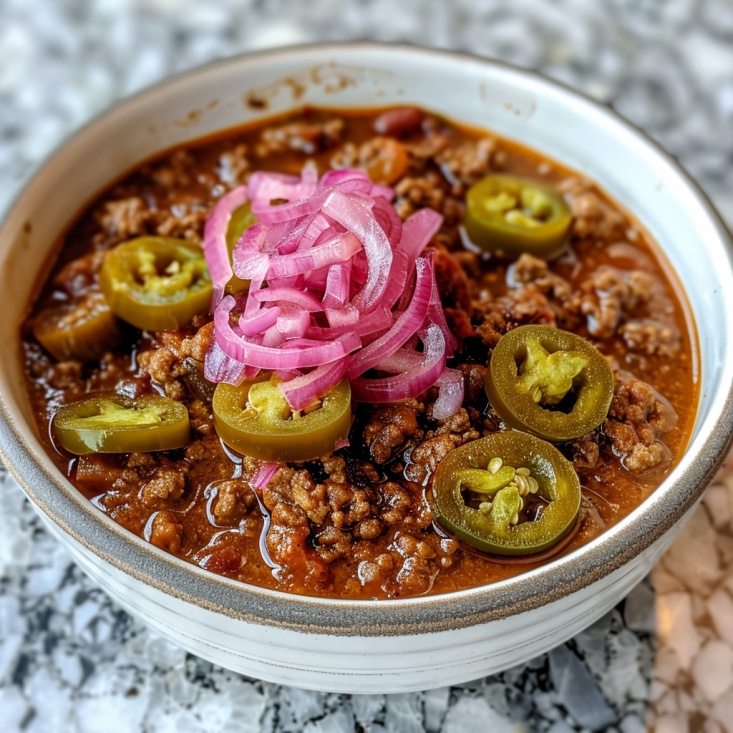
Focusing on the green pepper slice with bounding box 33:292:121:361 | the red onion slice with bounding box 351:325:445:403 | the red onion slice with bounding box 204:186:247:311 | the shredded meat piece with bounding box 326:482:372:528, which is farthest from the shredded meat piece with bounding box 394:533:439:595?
the green pepper slice with bounding box 33:292:121:361

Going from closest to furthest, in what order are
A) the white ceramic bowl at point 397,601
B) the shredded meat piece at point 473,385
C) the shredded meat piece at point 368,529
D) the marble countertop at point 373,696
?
the white ceramic bowl at point 397,601 < the shredded meat piece at point 368,529 < the shredded meat piece at point 473,385 < the marble countertop at point 373,696

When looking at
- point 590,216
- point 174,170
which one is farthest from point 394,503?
point 174,170

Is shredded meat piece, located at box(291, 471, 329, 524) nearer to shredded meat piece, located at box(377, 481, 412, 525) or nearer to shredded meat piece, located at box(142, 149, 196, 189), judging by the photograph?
shredded meat piece, located at box(377, 481, 412, 525)

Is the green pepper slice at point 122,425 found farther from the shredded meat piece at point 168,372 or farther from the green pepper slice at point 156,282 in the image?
the green pepper slice at point 156,282

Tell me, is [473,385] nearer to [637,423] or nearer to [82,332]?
[637,423]

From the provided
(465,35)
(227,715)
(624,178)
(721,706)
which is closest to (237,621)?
(227,715)

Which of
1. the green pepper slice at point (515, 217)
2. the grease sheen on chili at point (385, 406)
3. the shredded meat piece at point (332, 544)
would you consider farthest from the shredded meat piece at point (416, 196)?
the shredded meat piece at point (332, 544)

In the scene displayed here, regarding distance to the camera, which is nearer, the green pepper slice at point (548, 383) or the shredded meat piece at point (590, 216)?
the green pepper slice at point (548, 383)
